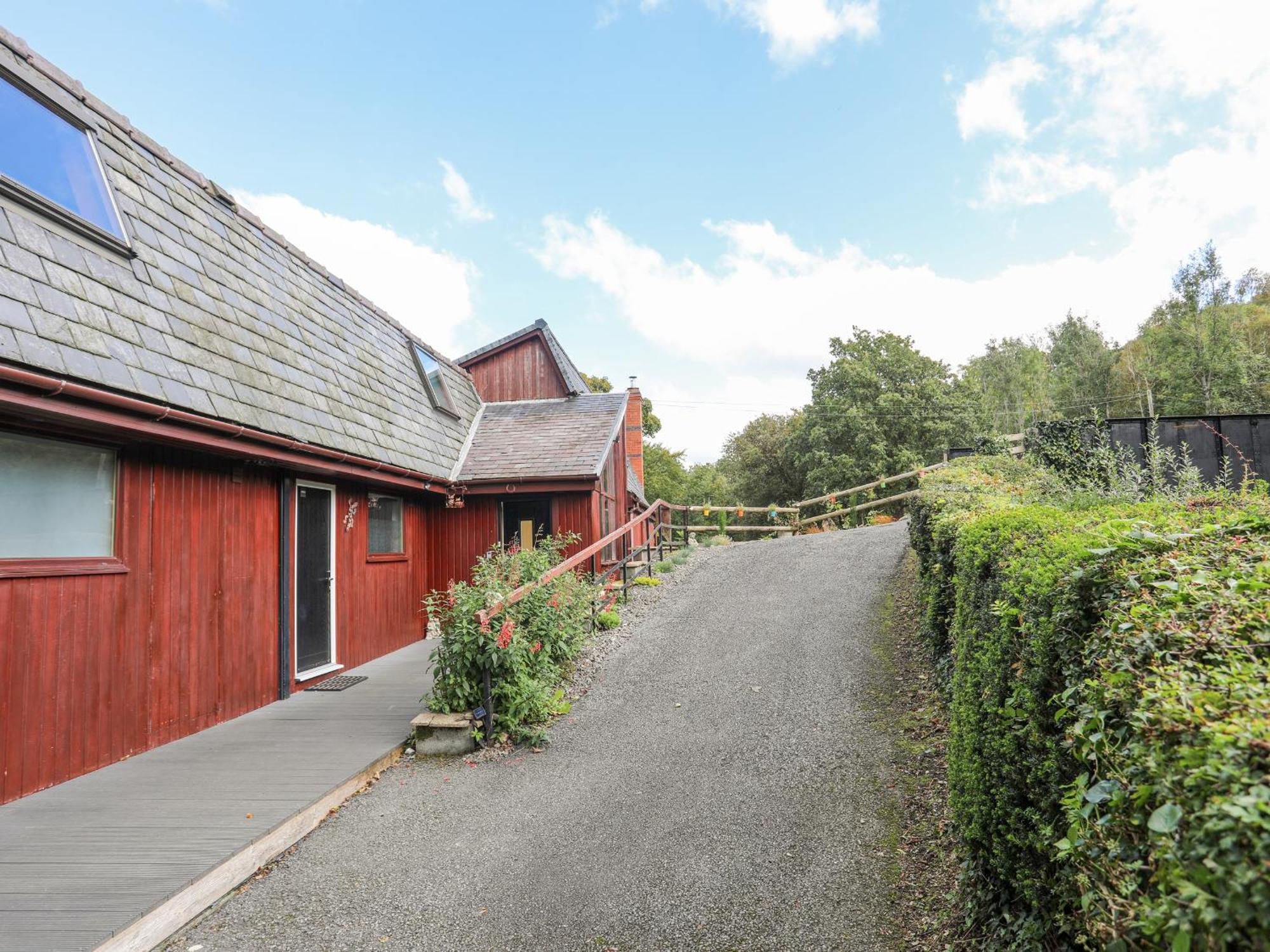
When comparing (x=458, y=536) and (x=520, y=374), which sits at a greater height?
(x=520, y=374)

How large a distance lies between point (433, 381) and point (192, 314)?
601cm

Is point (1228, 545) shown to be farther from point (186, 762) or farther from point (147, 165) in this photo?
point (147, 165)

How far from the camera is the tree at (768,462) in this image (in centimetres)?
3209

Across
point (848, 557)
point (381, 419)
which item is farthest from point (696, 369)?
point (381, 419)

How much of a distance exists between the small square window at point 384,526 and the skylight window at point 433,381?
2.66 meters

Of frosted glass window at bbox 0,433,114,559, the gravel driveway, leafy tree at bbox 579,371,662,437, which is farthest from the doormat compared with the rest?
leafy tree at bbox 579,371,662,437

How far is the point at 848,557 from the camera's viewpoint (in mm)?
11750

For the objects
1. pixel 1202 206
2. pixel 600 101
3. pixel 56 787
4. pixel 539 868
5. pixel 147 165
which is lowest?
pixel 539 868

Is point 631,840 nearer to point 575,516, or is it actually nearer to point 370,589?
point 370,589

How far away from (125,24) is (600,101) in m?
8.95

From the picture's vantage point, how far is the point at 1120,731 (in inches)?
57.1

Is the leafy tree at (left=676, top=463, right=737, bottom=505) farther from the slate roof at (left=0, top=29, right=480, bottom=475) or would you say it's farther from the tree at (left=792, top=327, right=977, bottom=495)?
the slate roof at (left=0, top=29, right=480, bottom=475)

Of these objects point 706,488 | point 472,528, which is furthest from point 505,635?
point 706,488

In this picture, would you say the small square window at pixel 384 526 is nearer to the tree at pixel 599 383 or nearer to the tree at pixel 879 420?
the tree at pixel 879 420
